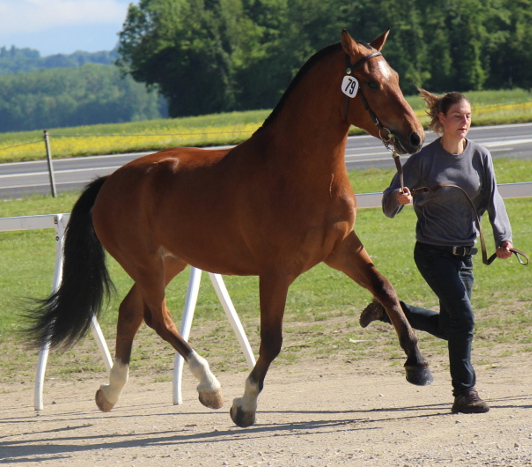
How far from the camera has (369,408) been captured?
528 centimetres

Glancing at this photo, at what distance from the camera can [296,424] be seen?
4988mm

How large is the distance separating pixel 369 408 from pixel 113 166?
66.1ft

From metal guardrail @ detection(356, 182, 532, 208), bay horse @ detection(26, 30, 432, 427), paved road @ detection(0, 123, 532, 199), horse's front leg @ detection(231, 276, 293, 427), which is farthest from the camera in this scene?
paved road @ detection(0, 123, 532, 199)

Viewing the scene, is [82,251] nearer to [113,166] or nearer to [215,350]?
[215,350]

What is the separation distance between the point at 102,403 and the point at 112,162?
68.7 ft

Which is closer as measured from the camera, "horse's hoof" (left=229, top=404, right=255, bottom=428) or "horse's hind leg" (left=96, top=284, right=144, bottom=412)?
"horse's hoof" (left=229, top=404, right=255, bottom=428)

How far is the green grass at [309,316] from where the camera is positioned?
281 inches

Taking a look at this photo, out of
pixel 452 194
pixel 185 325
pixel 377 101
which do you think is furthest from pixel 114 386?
pixel 377 101

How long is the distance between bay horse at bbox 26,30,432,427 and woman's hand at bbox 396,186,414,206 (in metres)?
0.29

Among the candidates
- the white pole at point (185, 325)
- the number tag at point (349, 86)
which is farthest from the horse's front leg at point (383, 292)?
the white pole at point (185, 325)

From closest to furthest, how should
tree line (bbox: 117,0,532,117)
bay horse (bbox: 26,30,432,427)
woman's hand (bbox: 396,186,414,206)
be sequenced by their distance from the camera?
bay horse (bbox: 26,30,432,427) < woman's hand (bbox: 396,186,414,206) < tree line (bbox: 117,0,532,117)

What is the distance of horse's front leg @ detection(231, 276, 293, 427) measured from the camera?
4691 mm

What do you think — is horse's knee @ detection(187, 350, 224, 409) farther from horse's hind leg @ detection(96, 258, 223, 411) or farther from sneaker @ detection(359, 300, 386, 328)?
sneaker @ detection(359, 300, 386, 328)

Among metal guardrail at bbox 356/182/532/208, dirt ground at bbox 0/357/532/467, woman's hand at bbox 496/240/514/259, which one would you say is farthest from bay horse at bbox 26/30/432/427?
metal guardrail at bbox 356/182/532/208
